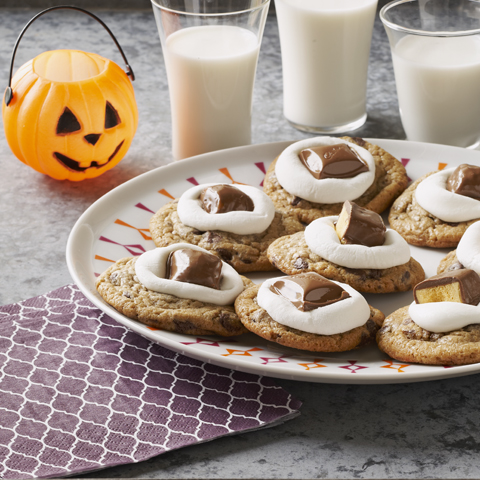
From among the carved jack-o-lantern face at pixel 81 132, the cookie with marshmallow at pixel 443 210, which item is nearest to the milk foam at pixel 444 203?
the cookie with marshmallow at pixel 443 210

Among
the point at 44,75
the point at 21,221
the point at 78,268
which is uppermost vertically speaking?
the point at 44,75

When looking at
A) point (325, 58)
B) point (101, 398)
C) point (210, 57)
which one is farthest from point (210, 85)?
point (101, 398)

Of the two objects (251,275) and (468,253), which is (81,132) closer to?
(251,275)

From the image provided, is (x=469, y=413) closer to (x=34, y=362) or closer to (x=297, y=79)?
(x=34, y=362)

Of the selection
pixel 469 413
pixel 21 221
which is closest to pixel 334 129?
pixel 21 221

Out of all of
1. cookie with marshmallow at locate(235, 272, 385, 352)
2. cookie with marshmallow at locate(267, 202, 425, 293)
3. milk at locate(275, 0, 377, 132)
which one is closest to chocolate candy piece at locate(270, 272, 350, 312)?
cookie with marshmallow at locate(235, 272, 385, 352)

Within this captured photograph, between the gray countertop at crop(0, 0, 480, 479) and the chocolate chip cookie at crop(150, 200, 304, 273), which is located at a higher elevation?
the chocolate chip cookie at crop(150, 200, 304, 273)

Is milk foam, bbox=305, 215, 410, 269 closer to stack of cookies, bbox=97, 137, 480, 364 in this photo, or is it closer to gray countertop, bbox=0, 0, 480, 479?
stack of cookies, bbox=97, 137, 480, 364
